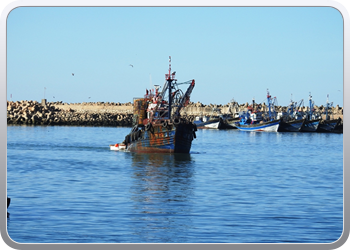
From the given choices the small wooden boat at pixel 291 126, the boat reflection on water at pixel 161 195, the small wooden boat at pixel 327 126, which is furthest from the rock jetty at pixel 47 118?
the boat reflection on water at pixel 161 195

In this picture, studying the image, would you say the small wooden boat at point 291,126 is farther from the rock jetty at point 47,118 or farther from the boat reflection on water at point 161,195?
the boat reflection on water at point 161,195

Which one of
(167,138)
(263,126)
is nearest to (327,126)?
(263,126)

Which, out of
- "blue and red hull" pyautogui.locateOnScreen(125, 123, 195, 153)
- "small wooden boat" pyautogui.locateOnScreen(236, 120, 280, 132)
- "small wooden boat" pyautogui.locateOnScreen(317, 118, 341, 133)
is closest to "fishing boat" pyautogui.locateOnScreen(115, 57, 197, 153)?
"blue and red hull" pyautogui.locateOnScreen(125, 123, 195, 153)

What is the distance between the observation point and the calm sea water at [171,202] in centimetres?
1681

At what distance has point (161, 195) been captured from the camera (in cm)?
2459

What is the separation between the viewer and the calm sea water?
55.2 feet

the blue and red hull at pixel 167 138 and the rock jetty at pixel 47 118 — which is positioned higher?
the rock jetty at pixel 47 118

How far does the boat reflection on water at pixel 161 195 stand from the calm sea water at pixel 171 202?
3 cm

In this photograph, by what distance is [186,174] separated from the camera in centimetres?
3375

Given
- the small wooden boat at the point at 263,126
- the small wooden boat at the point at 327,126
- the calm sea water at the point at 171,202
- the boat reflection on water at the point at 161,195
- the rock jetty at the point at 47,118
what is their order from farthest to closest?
the rock jetty at the point at 47,118 → the small wooden boat at the point at 327,126 → the small wooden boat at the point at 263,126 → the boat reflection on water at the point at 161,195 → the calm sea water at the point at 171,202

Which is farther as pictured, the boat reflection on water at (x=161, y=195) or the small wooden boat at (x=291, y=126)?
the small wooden boat at (x=291, y=126)
